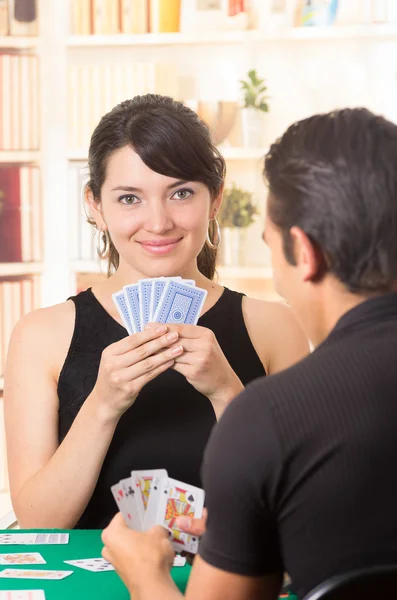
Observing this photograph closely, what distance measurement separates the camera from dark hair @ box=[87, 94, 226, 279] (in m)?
1.99

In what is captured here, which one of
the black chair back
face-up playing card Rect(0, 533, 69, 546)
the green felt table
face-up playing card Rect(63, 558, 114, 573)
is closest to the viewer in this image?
the black chair back

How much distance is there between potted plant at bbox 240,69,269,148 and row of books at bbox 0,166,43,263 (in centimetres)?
120

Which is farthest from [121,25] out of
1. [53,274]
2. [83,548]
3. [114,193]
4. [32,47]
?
[83,548]

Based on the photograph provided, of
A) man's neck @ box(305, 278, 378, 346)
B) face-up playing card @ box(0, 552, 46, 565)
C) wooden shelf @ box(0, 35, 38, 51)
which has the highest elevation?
wooden shelf @ box(0, 35, 38, 51)

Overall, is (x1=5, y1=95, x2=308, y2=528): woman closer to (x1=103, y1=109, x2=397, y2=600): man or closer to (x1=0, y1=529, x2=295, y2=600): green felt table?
(x1=0, y1=529, x2=295, y2=600): green felt table

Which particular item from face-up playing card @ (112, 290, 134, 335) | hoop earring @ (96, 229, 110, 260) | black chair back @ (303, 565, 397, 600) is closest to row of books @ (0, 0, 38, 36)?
hoop earring @ (96, 229, 110, 260)

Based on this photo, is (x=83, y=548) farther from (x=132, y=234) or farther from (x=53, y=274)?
(x=53, y=274)

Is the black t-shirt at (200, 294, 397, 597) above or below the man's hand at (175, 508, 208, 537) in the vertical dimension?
above

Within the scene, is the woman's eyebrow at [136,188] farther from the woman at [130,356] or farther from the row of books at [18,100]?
the row of books at [18,100]

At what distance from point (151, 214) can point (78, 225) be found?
9.67 feet

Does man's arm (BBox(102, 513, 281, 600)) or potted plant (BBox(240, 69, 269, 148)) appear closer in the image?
man's arm (BBox(102, 513, 281, 600))

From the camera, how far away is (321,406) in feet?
3.35

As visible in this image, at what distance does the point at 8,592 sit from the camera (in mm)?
1421

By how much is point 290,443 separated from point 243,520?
0.13m
